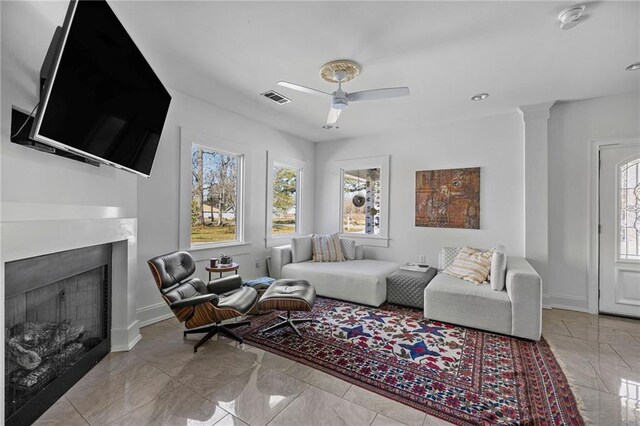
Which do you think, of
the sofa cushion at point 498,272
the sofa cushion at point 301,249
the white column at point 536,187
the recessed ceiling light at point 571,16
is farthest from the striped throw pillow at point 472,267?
the recessed ceiling light at point 571,16

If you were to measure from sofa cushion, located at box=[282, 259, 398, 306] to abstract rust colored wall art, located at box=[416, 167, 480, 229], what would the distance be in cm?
102

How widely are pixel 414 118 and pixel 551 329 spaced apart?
3.09 metres

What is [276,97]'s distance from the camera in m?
3.46

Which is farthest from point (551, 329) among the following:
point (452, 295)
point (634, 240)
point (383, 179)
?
point (383, 179)

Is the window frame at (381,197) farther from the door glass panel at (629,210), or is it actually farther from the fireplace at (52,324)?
the fireplace at (52,324)

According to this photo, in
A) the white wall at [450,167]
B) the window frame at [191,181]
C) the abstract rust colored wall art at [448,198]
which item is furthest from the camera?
the abstract rust colored wall art at [448,198]

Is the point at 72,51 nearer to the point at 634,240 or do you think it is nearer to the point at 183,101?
the point at 183,101

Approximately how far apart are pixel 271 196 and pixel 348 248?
1.55m

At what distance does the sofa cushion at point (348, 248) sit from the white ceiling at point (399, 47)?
225 centimetres

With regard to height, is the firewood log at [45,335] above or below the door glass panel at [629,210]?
below

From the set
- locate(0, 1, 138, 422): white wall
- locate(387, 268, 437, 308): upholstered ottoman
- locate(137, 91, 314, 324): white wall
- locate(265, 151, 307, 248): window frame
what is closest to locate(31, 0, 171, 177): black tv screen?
locate(0, 1, 138, 422): white wall

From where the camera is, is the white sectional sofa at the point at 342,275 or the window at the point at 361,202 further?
the window at the point at 361,202

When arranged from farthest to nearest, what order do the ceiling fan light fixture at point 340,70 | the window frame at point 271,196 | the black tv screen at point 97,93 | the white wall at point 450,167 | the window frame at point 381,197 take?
the window frame at point 381,197
the window frame at point 271,196
the white wall at point 450,167
the ceiling fan light fixture at point 340,70
the black tv screen at point 97,93

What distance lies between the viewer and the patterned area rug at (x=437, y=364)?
70.1 inches
